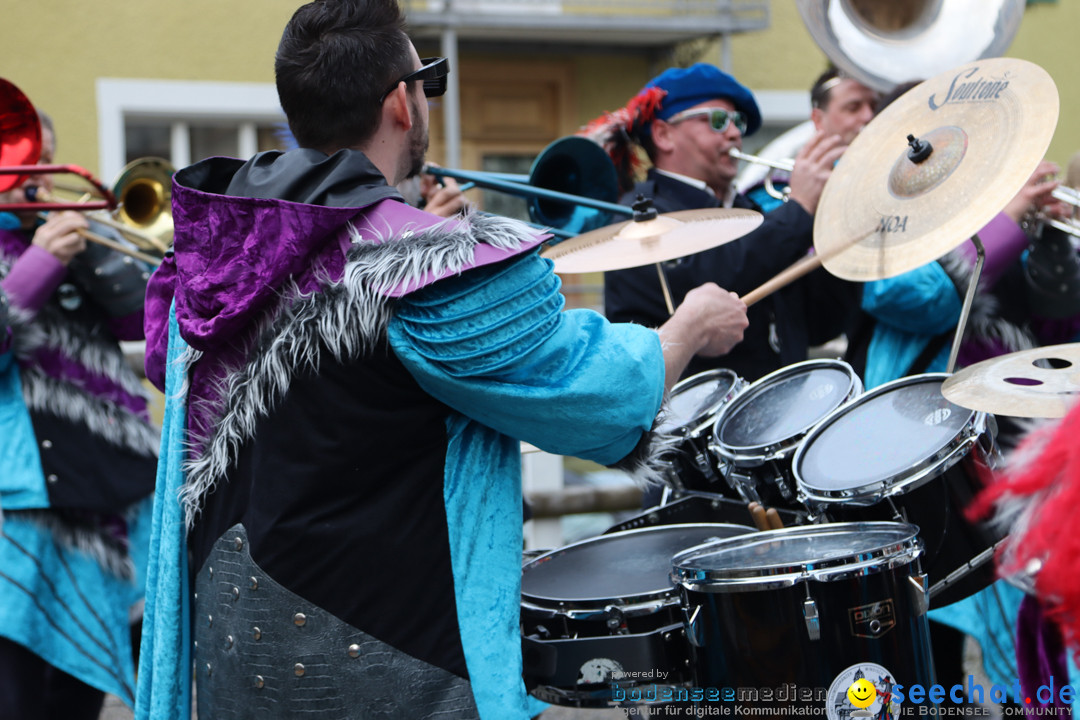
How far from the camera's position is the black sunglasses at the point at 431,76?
6.17 feet

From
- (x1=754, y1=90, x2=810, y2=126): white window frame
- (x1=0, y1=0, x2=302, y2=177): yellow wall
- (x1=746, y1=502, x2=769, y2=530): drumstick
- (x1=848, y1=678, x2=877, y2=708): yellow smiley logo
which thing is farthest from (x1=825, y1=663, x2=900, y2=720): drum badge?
(x1=754, y1=90, x2=810, y2=126): white window frame

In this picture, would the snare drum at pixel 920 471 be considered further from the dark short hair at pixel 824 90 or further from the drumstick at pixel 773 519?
the dark short hair at pixel 824 90

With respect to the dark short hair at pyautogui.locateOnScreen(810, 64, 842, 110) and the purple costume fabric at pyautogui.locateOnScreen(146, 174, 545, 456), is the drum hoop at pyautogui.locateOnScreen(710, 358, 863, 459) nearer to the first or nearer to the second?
the purple costume fabric at pyautogui.locateOnScreen(146, 174, 545, 456)

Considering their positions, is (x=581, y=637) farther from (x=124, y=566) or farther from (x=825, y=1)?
(x=825, y=1)

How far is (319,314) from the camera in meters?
1.73

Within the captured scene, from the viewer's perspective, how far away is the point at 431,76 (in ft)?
6.29

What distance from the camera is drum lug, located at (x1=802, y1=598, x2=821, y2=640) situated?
2.01 m

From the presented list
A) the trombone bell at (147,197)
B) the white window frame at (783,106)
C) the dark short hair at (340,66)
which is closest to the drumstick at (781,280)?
the dark short hair at (340,66)

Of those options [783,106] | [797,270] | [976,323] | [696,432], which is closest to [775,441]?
[696,432]

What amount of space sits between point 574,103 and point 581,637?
24.7 ft

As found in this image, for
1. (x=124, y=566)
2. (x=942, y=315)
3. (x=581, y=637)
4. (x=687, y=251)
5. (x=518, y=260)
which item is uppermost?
(x=518, y=260)

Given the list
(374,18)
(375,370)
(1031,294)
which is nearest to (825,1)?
(1031,294)

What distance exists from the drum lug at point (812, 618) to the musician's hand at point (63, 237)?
2333mm

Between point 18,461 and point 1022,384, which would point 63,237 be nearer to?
point 18,461
